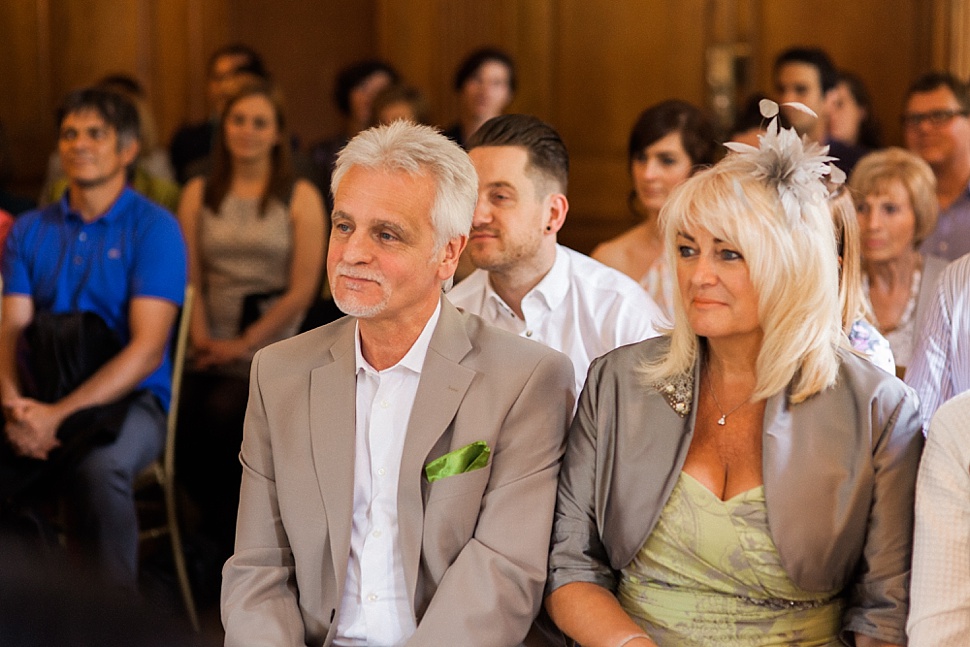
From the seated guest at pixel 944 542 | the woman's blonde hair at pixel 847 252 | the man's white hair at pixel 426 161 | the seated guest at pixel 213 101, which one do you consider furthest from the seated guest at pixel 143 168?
the seated guest at pixel 944 542

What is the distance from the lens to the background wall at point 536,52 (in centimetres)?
609

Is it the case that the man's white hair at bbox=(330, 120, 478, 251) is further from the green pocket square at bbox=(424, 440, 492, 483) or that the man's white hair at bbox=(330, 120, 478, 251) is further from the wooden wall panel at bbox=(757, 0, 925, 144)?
the wooden wall panel at bbox=(757, 0, 925, 144)

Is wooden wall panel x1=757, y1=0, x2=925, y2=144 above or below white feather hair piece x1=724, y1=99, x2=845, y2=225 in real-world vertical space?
above

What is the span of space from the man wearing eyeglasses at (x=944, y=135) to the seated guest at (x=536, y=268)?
74.3 inches

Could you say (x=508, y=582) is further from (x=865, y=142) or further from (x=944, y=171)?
(x=865, y=142)

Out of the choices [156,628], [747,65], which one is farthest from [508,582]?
[747,65]

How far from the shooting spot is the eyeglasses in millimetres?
4445

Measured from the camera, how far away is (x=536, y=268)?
9.48ft

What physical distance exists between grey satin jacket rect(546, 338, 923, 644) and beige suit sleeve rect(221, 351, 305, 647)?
46cm

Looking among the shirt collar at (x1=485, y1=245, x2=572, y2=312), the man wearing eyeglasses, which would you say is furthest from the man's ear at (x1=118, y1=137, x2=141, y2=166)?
the man wearing eyeglasses

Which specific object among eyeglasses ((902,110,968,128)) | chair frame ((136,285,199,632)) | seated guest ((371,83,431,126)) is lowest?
chair frame ((136,285,199,632))

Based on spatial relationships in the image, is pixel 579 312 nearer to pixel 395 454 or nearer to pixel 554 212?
pixel 554 212

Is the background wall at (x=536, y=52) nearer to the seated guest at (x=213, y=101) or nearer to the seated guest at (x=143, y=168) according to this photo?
the seated guest at (x=143, y=168)

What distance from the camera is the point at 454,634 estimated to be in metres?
1.96
